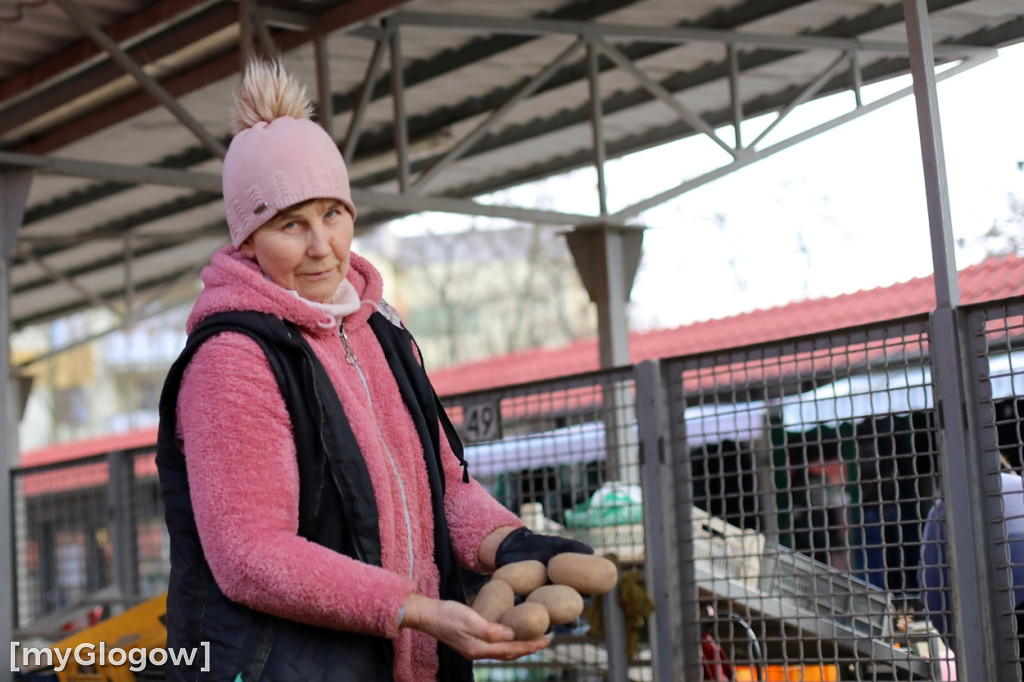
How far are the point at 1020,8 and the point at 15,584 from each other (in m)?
7.64

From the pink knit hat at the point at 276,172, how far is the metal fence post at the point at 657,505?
224 centimetres

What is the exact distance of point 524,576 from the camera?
2.04m

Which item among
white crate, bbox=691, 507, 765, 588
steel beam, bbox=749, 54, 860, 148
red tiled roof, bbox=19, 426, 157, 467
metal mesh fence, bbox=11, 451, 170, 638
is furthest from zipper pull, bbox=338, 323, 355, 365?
red tiled roof, bbox=19, 426, 157, 467

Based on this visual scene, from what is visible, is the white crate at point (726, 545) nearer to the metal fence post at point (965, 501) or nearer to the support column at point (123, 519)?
the metal fence post at point (965, 501)

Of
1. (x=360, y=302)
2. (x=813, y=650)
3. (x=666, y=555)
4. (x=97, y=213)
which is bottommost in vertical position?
(x=813, y=650)

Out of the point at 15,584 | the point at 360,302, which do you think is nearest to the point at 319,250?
the point at 360,302

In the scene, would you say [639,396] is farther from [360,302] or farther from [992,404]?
[360,302]

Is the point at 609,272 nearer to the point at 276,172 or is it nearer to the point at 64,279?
the point at 64,279

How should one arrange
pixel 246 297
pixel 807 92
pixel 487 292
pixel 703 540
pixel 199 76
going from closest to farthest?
pixel 246 297, pixel 703 540, pixel 199 76, pixel 807 92, pixel 487 292

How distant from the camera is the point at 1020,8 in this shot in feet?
27.9

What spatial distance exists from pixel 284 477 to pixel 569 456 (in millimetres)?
2688

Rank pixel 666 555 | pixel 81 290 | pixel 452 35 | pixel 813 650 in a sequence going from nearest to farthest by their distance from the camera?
pixel 666 555
pixel 813 650
pixel 452 35
pixel 81 290

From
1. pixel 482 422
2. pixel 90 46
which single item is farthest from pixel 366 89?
pixel 482 422

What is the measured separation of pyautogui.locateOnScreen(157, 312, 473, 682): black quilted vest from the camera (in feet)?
6.51
